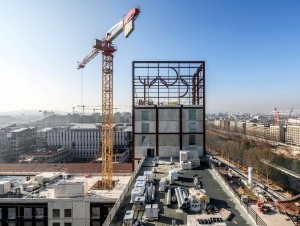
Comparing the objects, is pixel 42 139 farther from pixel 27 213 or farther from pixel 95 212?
pixel 95 212

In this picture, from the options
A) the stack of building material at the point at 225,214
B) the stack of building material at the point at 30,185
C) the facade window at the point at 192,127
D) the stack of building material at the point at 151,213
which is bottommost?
the stack of building material at the point at 30,185

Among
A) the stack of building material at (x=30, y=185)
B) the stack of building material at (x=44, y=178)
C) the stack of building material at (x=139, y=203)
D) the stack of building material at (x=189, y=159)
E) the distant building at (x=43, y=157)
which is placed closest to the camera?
the stack of building material at (x=139, y=203)

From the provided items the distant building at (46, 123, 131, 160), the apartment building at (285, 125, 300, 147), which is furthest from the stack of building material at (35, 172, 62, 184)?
the apartment building at (285, 125, 300, 147)

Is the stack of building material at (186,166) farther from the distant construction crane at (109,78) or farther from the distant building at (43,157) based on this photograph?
the distant building at (43,157)

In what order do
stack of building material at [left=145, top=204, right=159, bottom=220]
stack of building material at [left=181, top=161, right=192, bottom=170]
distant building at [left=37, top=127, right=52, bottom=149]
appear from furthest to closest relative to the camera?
distant building at [left=37, top=127, right=52, bottom=149] → stack of building material at [left=181, top=161, right=192, bottom=170] → stack of building material at [left=145, top=204, right=159, bottom=220]

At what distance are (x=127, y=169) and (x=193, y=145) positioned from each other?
1249 centimetres

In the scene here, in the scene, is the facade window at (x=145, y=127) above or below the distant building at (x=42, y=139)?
above

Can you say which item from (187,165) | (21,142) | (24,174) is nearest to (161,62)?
(187,165)

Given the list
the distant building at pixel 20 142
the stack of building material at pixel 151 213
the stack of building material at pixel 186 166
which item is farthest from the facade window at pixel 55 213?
the distant building at pixel 20 142

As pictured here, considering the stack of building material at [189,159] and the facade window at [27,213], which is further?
the stack of building material at [189,159]

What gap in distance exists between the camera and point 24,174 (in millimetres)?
30375

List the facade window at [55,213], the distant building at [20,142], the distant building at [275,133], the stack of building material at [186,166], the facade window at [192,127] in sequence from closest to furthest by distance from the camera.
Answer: the facade window at [55,213] → the stack of building material at [186,166] → the facade window at [192,127] → the distant building at [20,142] → the distant building at [275,133]

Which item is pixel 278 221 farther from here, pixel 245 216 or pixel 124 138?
pixel 124 138

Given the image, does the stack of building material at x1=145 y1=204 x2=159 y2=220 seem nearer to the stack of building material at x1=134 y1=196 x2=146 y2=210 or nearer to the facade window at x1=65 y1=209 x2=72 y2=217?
the stack of building material at x1=134 y1=196 x2=146 y2=210
